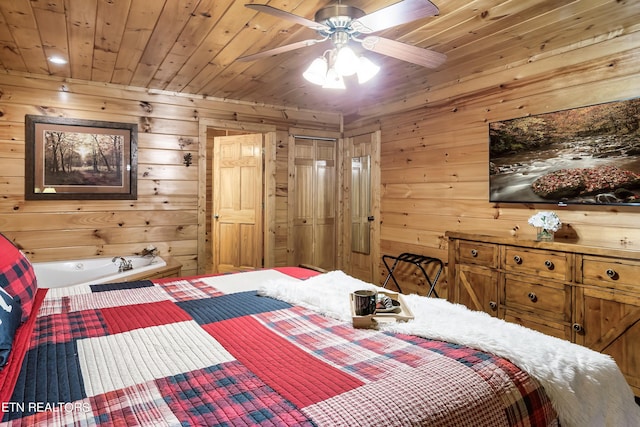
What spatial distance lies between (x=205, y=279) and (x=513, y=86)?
2839mm

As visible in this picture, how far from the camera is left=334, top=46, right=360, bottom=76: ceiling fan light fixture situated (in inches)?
78.5

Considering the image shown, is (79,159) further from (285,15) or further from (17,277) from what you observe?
(285,15)

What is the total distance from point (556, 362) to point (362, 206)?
12.3 feet

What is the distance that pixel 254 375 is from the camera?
1078 mm

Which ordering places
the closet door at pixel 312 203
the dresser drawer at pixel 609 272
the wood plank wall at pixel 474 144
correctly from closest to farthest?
the dresser drawer at pixel 609 272
the wood plank wall at pixel 474 144
the closet door at pixel 312 203

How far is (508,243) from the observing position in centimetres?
272

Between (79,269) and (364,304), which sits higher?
(364,304)

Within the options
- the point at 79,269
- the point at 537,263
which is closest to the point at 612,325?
the point at 537,263

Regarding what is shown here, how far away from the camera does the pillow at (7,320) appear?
1.08 m

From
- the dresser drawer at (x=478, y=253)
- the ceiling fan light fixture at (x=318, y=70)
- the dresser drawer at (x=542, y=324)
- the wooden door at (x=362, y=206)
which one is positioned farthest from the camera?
the wooden door at (x=362, y=206)

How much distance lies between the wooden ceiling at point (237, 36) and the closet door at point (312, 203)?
1.30 meters

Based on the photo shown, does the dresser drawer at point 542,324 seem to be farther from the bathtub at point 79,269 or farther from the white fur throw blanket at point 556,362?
the bathtub at point 79,269

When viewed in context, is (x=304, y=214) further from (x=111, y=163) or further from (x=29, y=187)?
(x=29, y=187)

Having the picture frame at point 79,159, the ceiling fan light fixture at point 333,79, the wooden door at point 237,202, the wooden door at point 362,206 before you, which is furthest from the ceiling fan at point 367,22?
the wooden door at point 237,202
